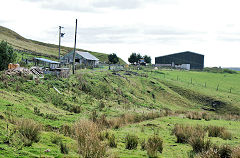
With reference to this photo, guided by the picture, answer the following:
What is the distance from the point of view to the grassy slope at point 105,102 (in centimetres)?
1101

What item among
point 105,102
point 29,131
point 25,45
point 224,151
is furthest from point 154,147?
point 25,45

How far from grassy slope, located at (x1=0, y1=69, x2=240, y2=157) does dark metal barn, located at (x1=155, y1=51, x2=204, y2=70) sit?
5741 cm

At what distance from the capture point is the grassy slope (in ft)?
36.1

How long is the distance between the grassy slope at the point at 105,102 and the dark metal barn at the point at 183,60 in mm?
57412

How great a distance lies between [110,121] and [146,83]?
109 ft

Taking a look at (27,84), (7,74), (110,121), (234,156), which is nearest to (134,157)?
(234,156)

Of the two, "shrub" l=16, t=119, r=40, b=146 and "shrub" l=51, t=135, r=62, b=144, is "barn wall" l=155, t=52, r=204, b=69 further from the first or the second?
"shrub" l=16, t=119, r=40, b=146

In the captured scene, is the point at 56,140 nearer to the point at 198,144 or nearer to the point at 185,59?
the point at 198,144

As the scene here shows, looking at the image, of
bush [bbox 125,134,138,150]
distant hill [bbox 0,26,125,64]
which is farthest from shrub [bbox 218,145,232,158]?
distant hill [bbox 0,26,125,64]

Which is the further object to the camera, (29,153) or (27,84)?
(27,84)

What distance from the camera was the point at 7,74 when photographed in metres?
25.6

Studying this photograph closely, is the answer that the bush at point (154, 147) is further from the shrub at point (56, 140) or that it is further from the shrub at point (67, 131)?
the shrub at point (67, 131)

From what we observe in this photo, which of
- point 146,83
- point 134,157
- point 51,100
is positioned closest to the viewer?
point 134,157

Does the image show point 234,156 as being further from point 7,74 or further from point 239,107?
point 239,107
